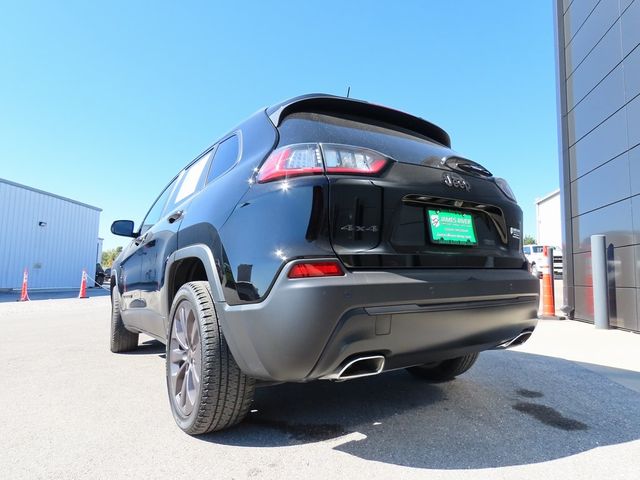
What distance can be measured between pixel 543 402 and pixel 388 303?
1808mm

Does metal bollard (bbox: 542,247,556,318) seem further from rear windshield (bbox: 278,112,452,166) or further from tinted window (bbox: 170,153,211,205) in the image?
tinted window (bbox: 170,153,211,205)

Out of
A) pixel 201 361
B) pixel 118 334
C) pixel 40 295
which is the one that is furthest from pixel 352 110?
pixel 40 295

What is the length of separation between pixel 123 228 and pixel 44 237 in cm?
1923

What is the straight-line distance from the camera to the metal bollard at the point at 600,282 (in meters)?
6.30

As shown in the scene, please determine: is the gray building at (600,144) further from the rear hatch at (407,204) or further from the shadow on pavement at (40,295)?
the shadow on pavement at (40,295)

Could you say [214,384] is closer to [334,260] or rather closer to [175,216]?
[334,260]

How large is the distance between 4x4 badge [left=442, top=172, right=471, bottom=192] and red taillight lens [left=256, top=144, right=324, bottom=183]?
2.28ft

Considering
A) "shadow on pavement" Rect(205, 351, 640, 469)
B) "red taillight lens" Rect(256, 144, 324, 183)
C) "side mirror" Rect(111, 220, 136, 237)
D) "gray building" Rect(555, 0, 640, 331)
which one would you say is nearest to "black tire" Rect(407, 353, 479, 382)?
"shadow on pavement" Rect(205, 351, 640, 469)

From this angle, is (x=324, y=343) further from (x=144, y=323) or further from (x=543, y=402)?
(x=144, y=323)

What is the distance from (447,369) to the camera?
296 centimetres

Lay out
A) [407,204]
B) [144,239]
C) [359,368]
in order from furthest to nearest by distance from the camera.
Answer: [144,239] → [407,204] → [359,368]

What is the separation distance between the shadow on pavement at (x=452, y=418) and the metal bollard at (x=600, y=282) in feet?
A: 11.9

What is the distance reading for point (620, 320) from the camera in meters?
6.16

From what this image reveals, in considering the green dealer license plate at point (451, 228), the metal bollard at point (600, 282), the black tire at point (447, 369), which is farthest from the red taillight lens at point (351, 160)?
the metal bollard at point (600, 282)
